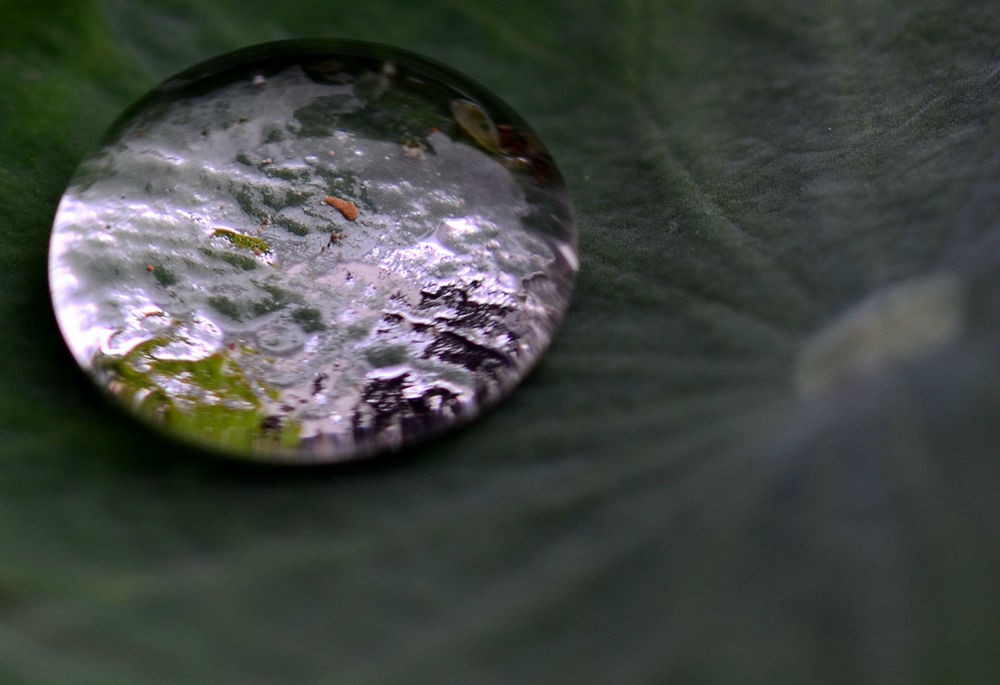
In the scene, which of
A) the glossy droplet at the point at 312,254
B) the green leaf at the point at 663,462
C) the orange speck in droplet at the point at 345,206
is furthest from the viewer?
the orange speck in droplet at the point at 345,206

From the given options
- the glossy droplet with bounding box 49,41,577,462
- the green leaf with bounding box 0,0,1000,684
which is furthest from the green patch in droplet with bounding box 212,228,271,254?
the green leaf with bounding box 0,0,1000,684

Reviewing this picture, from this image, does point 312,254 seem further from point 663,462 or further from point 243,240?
point 663,462

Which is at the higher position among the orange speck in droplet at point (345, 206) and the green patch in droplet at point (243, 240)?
the orange speck in droplet at point (345, 206)

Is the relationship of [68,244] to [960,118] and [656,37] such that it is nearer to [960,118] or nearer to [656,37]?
[656,37]

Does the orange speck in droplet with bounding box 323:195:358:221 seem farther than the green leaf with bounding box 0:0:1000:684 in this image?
Yes

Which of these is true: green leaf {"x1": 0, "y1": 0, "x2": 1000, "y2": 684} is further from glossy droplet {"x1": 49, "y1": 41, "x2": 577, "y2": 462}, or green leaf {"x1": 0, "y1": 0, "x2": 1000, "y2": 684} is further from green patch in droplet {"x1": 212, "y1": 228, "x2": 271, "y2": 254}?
green patch in droplet {"x1": 212, "y1": 228, "x2": 271, "y2": 254}

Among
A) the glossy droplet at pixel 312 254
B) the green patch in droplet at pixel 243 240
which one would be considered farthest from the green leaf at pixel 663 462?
the green patch in droplet at pixel 243 240

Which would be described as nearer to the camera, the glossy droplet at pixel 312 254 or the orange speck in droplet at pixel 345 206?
the glossy droplet at pixel 312 254

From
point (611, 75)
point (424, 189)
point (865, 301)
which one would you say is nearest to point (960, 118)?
point (865, 301)

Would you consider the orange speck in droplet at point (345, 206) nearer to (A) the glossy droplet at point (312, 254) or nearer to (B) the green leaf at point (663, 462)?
(A) the glossy droplet at point (312, 254)
